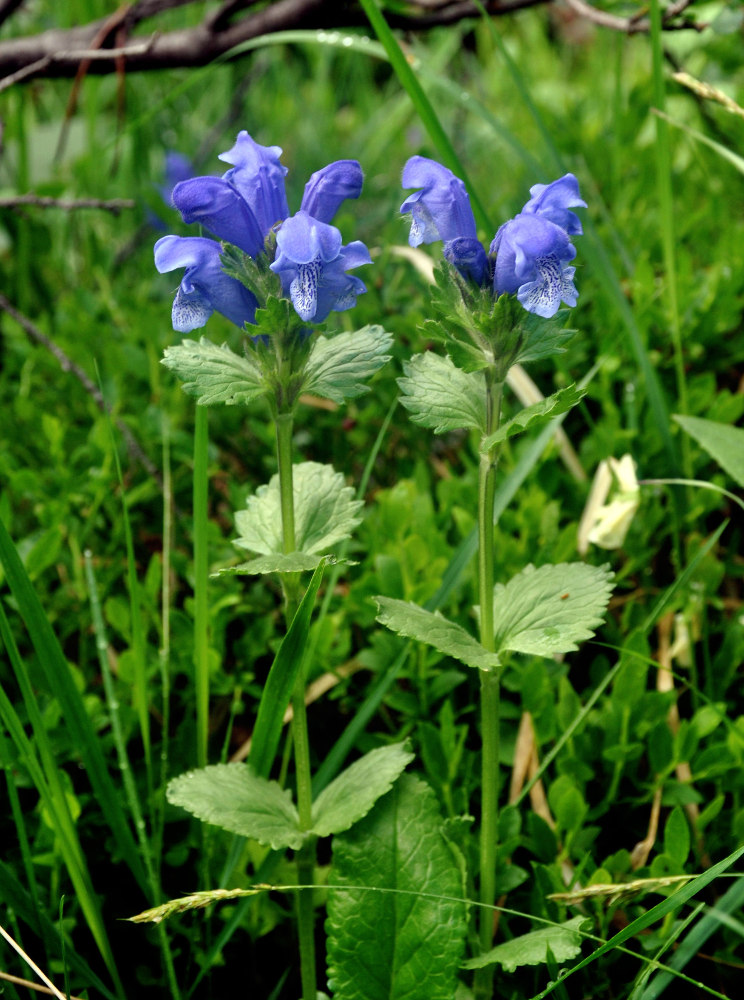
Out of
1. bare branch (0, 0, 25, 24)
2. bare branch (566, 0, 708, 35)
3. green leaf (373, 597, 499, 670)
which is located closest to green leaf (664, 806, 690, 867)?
green leaf (373, 597, 499, 670)

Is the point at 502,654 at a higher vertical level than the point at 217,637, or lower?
higher

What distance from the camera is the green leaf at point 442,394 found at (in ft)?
3.77

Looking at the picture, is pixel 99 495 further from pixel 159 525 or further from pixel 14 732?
pixel 14 732

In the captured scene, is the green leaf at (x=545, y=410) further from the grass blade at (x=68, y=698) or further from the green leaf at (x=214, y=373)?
the grass blade at (x=68, y=698)

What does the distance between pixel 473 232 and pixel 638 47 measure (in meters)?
4.01

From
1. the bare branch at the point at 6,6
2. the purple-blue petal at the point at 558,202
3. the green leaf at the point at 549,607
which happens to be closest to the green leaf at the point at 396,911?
the green leaf at the point at 549,607

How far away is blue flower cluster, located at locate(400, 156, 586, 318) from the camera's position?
1.03m

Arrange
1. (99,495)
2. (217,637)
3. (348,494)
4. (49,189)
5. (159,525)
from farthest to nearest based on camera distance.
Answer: (49,189) → (159,525) → (99,495) → (217,637) → (348,494)

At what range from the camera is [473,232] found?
1165 mm

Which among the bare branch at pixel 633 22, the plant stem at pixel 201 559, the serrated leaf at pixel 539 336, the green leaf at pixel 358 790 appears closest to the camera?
the serrated leaf at pixel 539 336

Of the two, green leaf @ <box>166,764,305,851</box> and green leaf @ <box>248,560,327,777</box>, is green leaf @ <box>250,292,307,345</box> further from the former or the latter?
green leaf @ <box>166,764,305,851</box>

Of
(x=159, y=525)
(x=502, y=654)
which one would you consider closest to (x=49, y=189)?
(x=159, y=525)

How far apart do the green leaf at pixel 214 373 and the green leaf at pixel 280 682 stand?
230 millimetres

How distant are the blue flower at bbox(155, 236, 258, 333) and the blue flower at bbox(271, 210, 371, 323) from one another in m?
0.08
